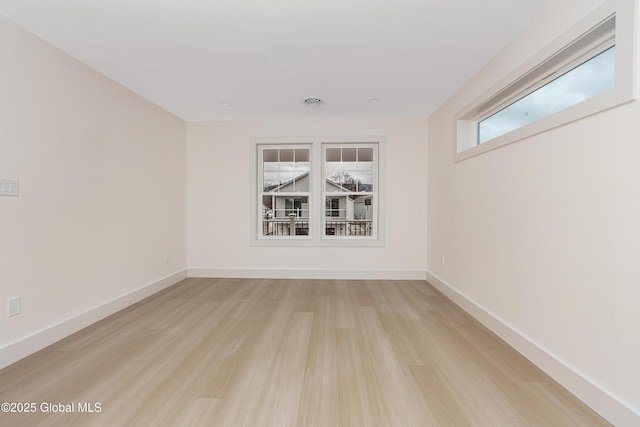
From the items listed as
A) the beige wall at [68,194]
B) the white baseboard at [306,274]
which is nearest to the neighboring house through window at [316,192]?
the white baseboard at [306,274]

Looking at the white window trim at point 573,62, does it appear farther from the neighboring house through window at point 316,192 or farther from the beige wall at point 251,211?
the neighboring house through window at point 316,192

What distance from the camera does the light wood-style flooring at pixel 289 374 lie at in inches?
59.9

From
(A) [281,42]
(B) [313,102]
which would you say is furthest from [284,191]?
(A) [281,42]

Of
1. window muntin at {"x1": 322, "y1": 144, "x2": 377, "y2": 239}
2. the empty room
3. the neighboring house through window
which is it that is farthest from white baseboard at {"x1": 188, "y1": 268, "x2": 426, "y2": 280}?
window muntin at {"x1": 322, "y1": 144, "x2": 377, "y2": 239}

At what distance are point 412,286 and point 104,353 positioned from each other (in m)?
3.51

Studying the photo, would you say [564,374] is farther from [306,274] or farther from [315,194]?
[315,194]

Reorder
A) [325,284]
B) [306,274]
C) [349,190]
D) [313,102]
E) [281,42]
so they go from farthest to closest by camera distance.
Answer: [349,190] → [306,274] → [325,284] → [313,102] → [281,42]

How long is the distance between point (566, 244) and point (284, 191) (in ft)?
12.0

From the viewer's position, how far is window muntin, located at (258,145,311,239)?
4.66 meters

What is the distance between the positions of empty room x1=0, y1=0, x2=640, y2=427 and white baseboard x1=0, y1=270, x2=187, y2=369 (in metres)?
0.02

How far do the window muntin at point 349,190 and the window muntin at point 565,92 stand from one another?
216cm

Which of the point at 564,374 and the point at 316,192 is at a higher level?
the point at 316,192

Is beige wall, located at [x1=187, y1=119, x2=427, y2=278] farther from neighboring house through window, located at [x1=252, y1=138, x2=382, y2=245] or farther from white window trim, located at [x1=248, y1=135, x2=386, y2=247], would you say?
neighboring house through window, located at [x1=252, y1=138, x2=382, y2=245]

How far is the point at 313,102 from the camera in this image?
11.8 ft
